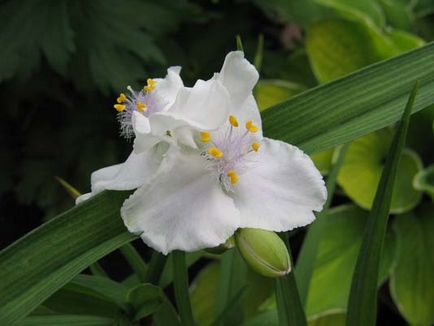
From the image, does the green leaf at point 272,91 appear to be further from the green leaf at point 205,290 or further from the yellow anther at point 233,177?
the yellow anther at point 233,177

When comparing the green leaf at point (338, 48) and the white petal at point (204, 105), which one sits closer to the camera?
the white petal at point (204, 105)

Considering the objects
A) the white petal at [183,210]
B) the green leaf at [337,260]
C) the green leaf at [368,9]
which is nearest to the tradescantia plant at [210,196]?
the white petal at [183,210]

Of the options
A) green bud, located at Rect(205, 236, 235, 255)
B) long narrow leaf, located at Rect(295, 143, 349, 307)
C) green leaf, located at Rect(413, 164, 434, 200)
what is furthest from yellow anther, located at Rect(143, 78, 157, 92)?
green leaf, located at Rect(413, 164, 434, 200)

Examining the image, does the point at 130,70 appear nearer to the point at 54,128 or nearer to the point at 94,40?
the point at 94,40

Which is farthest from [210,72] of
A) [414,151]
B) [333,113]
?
[333,113]

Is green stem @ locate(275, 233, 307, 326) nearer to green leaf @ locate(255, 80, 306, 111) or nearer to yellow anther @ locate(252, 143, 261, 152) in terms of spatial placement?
yellow anther @ locate(252, 143, 261, 152)
